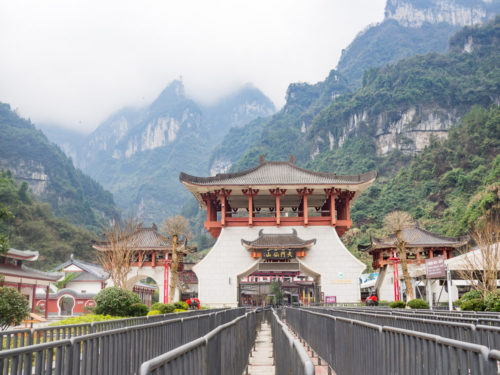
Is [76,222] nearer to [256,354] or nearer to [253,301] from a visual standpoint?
[253,301]

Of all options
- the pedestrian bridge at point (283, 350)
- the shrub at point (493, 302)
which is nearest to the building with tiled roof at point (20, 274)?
the pedestrian bridge at point (283, 350)

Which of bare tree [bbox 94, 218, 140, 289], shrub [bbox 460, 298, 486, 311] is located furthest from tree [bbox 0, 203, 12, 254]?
shrub [bbox 460, 298, 486, 311]

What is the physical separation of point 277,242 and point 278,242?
0.19 ft

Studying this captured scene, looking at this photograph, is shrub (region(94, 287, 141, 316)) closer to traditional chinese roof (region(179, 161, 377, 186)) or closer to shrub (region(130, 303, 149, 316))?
shrub (region(130, 303, 149, 316))

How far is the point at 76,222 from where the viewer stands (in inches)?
4050

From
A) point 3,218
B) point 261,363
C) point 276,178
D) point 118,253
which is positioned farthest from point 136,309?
point 276,178

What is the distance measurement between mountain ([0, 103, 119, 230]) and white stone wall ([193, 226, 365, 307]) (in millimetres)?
80386

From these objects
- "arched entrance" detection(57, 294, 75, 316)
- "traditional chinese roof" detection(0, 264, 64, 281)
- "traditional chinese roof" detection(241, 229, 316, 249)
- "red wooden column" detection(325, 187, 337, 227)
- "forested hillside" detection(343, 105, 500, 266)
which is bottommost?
"arched entrance" detection(57, 294, 75, 316)

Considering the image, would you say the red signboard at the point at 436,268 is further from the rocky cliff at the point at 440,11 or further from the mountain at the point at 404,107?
the rocky cliff at the point at 440,11

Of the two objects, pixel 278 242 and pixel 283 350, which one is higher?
pixel 278 242

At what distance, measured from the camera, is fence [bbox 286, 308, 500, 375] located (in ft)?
9.52

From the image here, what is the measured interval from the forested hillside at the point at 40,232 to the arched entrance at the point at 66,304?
17664 mm

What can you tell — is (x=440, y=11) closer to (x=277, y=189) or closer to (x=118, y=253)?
(x=277, y=189)

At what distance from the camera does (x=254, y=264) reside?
26.8 meters
